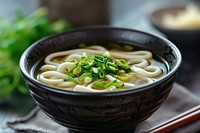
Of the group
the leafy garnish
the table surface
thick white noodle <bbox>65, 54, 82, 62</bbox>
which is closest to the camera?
thick white noodle <bbox>65, 54, 82, 62</bbox>

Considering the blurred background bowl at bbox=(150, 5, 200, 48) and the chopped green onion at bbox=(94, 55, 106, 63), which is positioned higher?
the chopped green onion at bbox=(94, 55, 106, 63)

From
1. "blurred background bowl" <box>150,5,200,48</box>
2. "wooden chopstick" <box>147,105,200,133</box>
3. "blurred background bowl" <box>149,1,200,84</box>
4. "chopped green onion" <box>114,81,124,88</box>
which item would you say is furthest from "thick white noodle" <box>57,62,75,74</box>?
"blurred background bowl" <box>150,5,200,48</box>

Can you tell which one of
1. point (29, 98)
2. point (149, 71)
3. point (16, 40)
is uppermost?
point (149, 71)

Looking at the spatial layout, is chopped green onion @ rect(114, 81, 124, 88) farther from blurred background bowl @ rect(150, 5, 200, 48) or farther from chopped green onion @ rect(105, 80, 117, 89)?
blurred background bowl @ rect(150, 5, 200, 48)

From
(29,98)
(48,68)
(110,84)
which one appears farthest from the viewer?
(29,98)

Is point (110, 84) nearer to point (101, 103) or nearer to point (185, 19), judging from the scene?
point (101, 103)

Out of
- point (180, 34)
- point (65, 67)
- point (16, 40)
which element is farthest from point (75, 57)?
point (180, 34)

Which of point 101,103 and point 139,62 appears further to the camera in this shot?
point 139,62

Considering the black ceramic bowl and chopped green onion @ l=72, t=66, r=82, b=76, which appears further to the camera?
chopped green onion @ l=72, t=66, r=82, b=76
